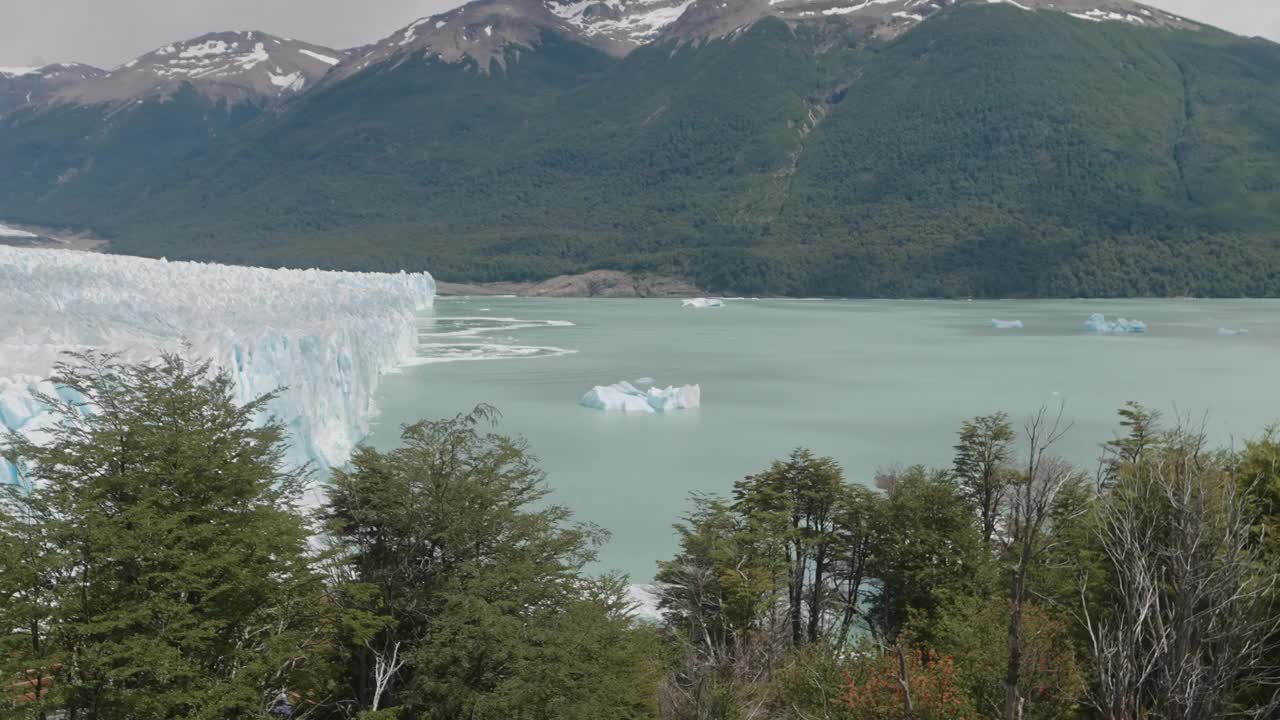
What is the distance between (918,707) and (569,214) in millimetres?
132852

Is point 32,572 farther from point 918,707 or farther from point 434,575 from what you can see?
point 918,707

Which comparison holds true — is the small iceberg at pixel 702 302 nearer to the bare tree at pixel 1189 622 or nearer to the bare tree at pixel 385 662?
the bare tree at pixel 385 662

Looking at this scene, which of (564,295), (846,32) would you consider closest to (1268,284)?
(564,295)

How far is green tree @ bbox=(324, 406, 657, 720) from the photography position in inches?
291

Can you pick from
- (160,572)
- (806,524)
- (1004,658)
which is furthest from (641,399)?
(160,572)

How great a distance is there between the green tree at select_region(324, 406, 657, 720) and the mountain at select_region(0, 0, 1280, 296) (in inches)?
3876

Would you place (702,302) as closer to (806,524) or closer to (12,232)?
(806,524)

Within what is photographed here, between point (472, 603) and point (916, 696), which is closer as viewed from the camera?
point (472, 603)

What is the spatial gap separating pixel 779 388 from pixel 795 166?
372ft

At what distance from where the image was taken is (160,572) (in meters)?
6.05

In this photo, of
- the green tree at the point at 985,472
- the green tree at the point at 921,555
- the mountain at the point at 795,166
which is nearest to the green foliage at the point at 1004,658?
the green tree at the point at 921,555

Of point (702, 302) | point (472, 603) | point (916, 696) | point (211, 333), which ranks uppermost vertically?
point (211, 333)

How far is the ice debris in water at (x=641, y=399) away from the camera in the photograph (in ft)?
91.4

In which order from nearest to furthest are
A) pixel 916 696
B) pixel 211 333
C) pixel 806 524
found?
pixel 916 696 → pixel 806 524 → pixel 211 333
